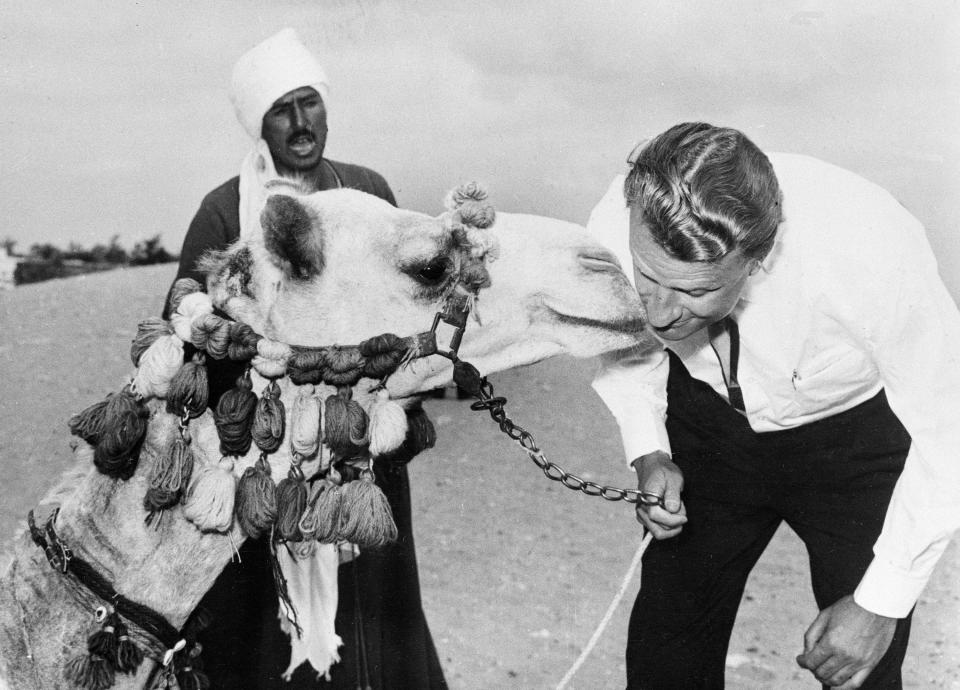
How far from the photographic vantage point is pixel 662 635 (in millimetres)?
2859

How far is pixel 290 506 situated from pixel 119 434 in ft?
1.36

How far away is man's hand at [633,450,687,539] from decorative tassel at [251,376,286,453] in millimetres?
964

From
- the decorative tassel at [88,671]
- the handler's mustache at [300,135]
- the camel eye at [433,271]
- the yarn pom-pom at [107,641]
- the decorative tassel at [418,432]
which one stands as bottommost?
the decorative tassel at [88,671]

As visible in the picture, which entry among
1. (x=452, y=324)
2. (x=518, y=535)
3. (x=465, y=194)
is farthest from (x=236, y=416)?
(x=518, y=535)

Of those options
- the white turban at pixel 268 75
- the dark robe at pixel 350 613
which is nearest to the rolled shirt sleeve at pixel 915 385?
the dark robe at pixel 350 613

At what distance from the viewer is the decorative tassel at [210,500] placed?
2.10 m

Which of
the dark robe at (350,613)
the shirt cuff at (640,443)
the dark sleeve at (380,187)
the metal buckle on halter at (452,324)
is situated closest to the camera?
the metal buckle on halter at (452,324)

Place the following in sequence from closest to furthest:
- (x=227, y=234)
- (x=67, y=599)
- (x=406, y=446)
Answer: (x=67, y=599) < (x=406, y=446) < (x=227, y=234)

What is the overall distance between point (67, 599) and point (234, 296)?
791 millimetres

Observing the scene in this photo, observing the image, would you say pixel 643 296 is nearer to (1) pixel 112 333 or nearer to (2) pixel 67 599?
(2) pixel 67 599

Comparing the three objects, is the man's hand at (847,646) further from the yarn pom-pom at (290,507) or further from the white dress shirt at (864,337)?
the yarn pom-pom at (290,507)

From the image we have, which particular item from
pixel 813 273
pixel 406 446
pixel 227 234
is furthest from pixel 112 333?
pixel 813 273

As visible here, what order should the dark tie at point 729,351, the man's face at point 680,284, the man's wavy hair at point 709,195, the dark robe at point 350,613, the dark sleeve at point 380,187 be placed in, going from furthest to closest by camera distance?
1. the dark sleeve at point 380,187
2. the dark robe at point 350,613
3. the dark tie at point 729,351
4. the man's face at point 680,284
5. the man's wavy hair at point 709,195

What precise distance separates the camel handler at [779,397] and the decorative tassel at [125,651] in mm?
1300
